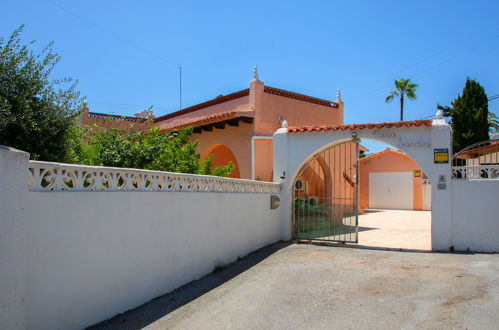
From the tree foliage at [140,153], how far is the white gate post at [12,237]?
144 inches

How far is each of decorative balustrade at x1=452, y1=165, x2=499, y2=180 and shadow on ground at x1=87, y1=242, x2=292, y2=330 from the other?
15.4 feet

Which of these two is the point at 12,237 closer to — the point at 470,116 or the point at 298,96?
the point at 298,96

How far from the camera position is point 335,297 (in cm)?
501

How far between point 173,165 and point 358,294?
4430 mm

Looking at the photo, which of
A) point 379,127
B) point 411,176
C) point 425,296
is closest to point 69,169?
point 425,296

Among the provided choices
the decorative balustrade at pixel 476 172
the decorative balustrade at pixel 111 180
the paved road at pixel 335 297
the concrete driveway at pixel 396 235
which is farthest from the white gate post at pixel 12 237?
the decorative balustrade at pixel 476 172

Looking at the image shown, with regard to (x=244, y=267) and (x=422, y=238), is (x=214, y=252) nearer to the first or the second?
(x=244, y=267)

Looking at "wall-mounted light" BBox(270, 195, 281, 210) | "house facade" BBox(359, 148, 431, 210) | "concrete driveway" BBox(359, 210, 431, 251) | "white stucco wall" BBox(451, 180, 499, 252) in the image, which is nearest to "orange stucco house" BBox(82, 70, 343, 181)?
"wall-mounted light" BBox(270, 195, 281, 210)

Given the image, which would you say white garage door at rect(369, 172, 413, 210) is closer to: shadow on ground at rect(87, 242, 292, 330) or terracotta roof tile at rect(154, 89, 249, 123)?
terracotta roof tile at rect(154, 89, 249, 123)

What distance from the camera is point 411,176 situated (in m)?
22.0

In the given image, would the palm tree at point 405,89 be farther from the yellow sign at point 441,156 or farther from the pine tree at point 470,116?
the yellow sign at point 441,156

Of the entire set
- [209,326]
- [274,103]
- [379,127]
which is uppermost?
[274,103]

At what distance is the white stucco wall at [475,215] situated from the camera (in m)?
7.82

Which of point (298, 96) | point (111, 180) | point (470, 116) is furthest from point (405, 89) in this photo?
point (111, 180)
